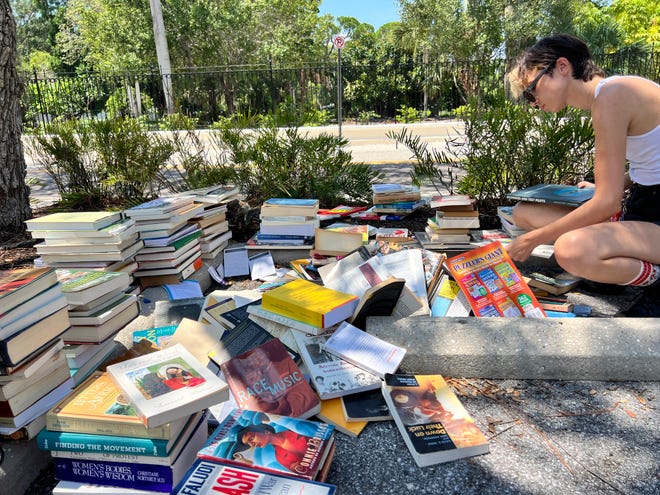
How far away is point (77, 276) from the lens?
2.35 metres

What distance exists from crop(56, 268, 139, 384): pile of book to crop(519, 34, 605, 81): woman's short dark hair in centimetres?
241

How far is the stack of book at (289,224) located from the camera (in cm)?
380

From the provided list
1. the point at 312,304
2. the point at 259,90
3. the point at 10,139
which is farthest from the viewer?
the point at 259,90

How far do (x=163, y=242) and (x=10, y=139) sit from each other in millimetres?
2187

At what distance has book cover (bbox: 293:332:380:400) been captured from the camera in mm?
2046

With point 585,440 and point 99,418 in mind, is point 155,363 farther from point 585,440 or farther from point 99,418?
point 585,440

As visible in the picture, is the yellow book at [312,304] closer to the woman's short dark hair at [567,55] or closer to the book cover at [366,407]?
the book cover at [366,407]

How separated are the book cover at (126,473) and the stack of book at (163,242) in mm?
1750

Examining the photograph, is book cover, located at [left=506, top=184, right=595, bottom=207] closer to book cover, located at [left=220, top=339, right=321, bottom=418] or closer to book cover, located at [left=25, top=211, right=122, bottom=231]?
book cover, located at [left=220, top=339, right=321, bottom=418]

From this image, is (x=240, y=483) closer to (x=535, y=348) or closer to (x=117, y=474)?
(x=117, y=474)

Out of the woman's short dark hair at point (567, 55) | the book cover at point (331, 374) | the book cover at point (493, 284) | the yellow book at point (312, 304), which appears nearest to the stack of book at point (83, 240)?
the yellow book at point (312, 304)

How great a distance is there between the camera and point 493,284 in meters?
2.70

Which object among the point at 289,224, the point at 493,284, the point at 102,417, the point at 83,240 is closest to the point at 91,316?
the point at 102,417

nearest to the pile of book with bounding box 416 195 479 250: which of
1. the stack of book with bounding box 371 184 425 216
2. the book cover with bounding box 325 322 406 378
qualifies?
the stack of book with bounding box 371 184 425 216
